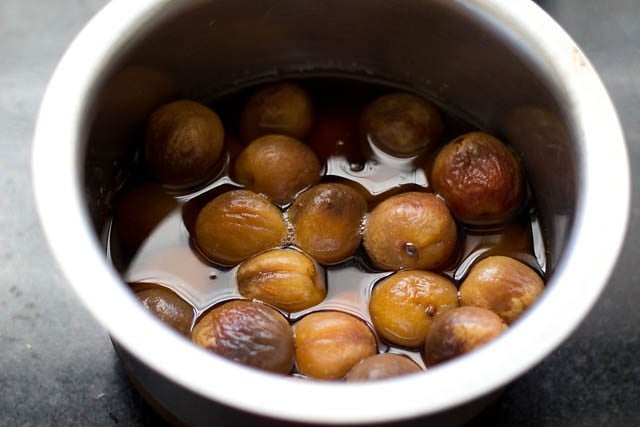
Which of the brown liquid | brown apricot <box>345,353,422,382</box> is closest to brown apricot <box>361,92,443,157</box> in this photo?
the brown liquid

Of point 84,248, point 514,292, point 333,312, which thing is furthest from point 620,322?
point 84,248

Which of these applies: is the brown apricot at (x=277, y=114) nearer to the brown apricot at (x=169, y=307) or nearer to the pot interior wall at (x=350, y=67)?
the pot interior wall at (x=350, y=67)

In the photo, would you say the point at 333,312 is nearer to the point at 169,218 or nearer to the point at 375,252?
the point at 375,252

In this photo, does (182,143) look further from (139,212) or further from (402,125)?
(402,125)

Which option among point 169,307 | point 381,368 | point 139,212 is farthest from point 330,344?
point 139,212

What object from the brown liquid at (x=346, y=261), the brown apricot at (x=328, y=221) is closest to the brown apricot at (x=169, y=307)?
the brown liquid at (x=346, y=261)

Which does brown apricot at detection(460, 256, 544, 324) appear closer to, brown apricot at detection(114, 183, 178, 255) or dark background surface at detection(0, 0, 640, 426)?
dark background surface at detection(0, 0, 640, 426)
